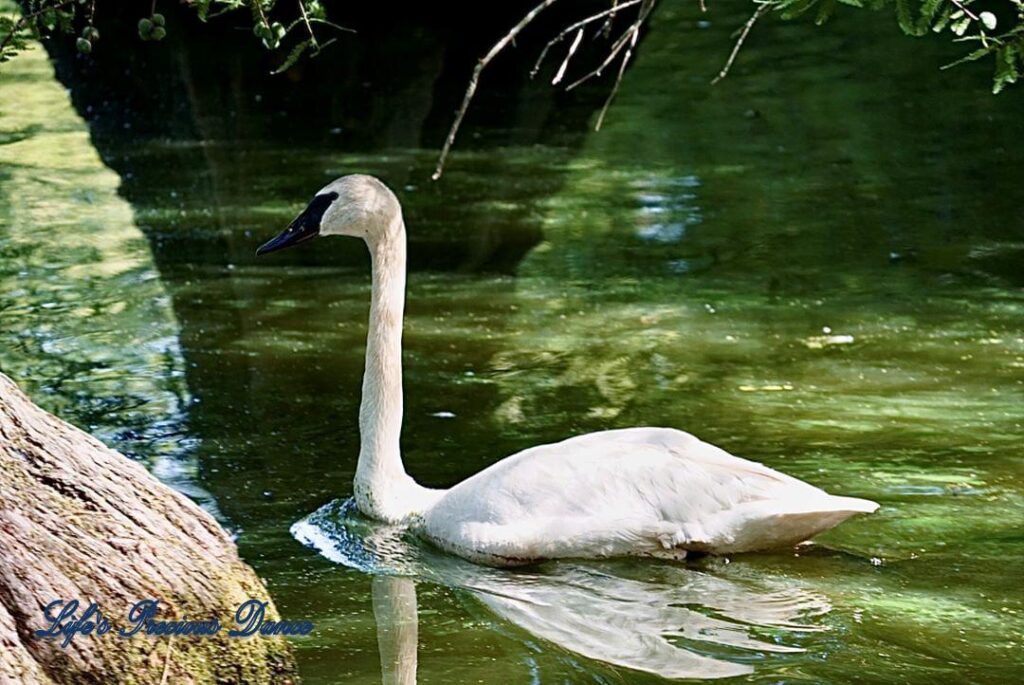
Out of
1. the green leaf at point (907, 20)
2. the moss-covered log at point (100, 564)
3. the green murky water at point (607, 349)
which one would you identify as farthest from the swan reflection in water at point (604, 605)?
the green leaf at point (907, 20)

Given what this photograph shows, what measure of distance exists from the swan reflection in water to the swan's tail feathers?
18 cm

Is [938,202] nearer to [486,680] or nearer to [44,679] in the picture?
[486,680]

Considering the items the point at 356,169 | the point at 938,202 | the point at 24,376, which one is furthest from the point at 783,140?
the point at 24,376

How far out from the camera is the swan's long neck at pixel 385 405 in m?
5.97

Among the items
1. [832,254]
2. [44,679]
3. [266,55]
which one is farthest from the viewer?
[266,55]

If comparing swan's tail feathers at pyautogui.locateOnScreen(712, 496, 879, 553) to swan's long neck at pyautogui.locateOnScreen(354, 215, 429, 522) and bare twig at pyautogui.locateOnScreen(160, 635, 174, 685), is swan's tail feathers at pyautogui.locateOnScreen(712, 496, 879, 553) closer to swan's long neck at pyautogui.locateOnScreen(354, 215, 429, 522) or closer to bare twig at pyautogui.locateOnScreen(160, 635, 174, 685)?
swan's long neck at pyautogui.locateOnScreen(354, 215, 429, 522)

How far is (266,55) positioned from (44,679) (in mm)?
14315

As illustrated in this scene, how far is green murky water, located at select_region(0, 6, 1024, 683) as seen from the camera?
5.10 meters

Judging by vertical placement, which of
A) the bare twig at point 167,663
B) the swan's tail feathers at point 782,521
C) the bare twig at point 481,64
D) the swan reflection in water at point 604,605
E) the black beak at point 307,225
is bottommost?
the swan reflection in water at point 604,605

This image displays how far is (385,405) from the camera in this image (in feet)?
20.1

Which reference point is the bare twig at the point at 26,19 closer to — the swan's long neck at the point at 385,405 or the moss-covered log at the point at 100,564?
the moss-covered log at the point at 100,564

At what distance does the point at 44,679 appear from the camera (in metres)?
3.86

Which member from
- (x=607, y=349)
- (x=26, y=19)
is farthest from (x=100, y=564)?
(x=607, y=349)

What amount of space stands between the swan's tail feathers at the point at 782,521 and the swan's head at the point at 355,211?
1665mm
